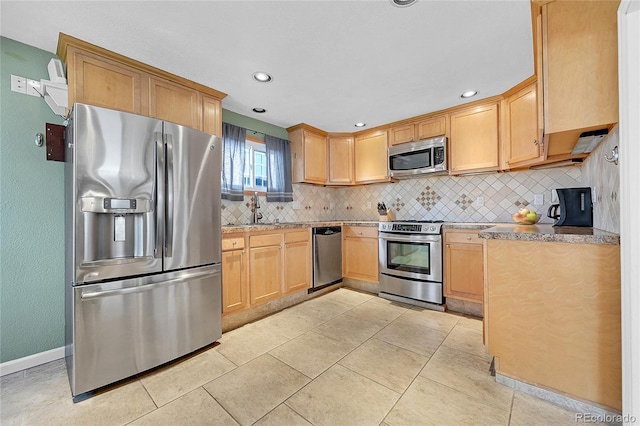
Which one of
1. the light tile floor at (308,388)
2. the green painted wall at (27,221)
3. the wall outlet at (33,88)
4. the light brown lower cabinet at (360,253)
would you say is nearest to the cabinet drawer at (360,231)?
the light brown lower cabinet at (360,253)

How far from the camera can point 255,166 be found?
3410 mm

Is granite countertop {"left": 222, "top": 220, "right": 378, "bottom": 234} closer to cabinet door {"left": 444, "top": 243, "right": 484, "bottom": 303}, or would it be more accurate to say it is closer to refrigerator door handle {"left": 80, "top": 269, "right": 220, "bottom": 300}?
refrigerator door handle {"left": 80, "top": 269, "right": 220, "bottom": 300}

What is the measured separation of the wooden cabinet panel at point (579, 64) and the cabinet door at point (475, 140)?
1.62 m

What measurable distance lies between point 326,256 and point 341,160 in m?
1.59

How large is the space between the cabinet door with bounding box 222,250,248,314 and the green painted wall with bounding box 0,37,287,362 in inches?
47.1

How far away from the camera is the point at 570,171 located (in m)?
2.60

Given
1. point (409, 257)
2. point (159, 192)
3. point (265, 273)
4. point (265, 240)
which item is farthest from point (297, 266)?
point (159, 192)

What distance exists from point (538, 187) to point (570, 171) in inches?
11.4

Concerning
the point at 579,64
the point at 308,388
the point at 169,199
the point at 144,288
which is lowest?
the point at 308,388

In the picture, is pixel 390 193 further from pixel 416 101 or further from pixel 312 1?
pixel 312 1

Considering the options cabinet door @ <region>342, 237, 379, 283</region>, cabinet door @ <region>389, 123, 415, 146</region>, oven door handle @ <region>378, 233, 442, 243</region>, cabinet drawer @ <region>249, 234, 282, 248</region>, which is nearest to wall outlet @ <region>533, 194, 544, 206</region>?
oven door handle @ <region>378, 233, 442, 243</region>

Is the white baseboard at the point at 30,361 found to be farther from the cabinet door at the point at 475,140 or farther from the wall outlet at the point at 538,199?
the wall outlet at the point at 538,199

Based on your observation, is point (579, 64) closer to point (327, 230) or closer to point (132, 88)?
point (327, 230)

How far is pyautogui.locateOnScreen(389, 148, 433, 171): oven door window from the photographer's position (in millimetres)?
3215
